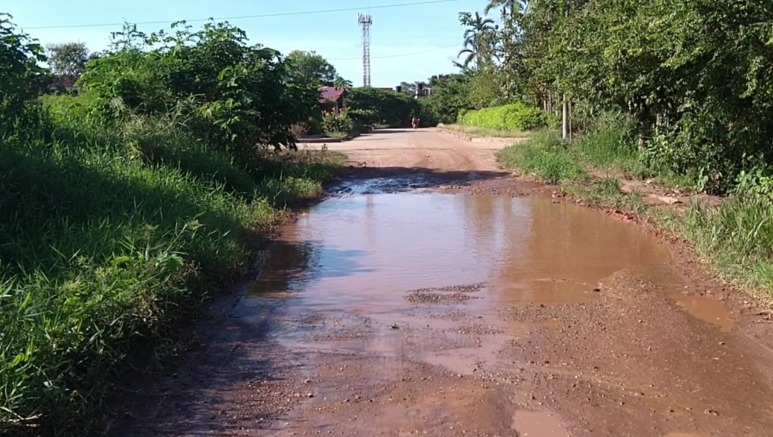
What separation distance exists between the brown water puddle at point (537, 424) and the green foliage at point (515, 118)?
31.3 metres

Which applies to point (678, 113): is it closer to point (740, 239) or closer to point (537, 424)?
point (740, 239)

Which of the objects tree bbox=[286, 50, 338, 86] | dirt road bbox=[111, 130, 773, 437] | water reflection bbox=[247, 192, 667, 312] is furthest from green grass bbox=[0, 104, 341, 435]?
tree bbox=[286, 50, 338, 86]

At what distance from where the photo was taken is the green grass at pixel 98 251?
4.47m

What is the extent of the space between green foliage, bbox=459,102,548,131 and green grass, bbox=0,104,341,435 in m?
25.1

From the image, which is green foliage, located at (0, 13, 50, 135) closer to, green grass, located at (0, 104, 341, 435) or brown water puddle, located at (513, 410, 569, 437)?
green grass, located at (0, 104, 341, 435)

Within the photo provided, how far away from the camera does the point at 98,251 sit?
686 centimetres

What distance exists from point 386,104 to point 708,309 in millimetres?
65410

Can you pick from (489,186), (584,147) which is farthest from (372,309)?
(584,147)

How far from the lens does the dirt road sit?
183 inches

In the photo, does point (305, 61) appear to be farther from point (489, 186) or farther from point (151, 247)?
point (151, 247)

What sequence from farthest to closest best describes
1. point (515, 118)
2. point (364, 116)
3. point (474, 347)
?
1. point (364, 116)
2. point (515, 118)
3. point (474, 347)

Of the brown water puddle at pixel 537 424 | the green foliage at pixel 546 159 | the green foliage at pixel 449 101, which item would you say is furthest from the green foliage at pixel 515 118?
the brown water puddle at pixel 537 424

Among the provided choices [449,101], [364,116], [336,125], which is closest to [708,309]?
[336,125]

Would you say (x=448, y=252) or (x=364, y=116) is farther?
(x=364, y=116)
